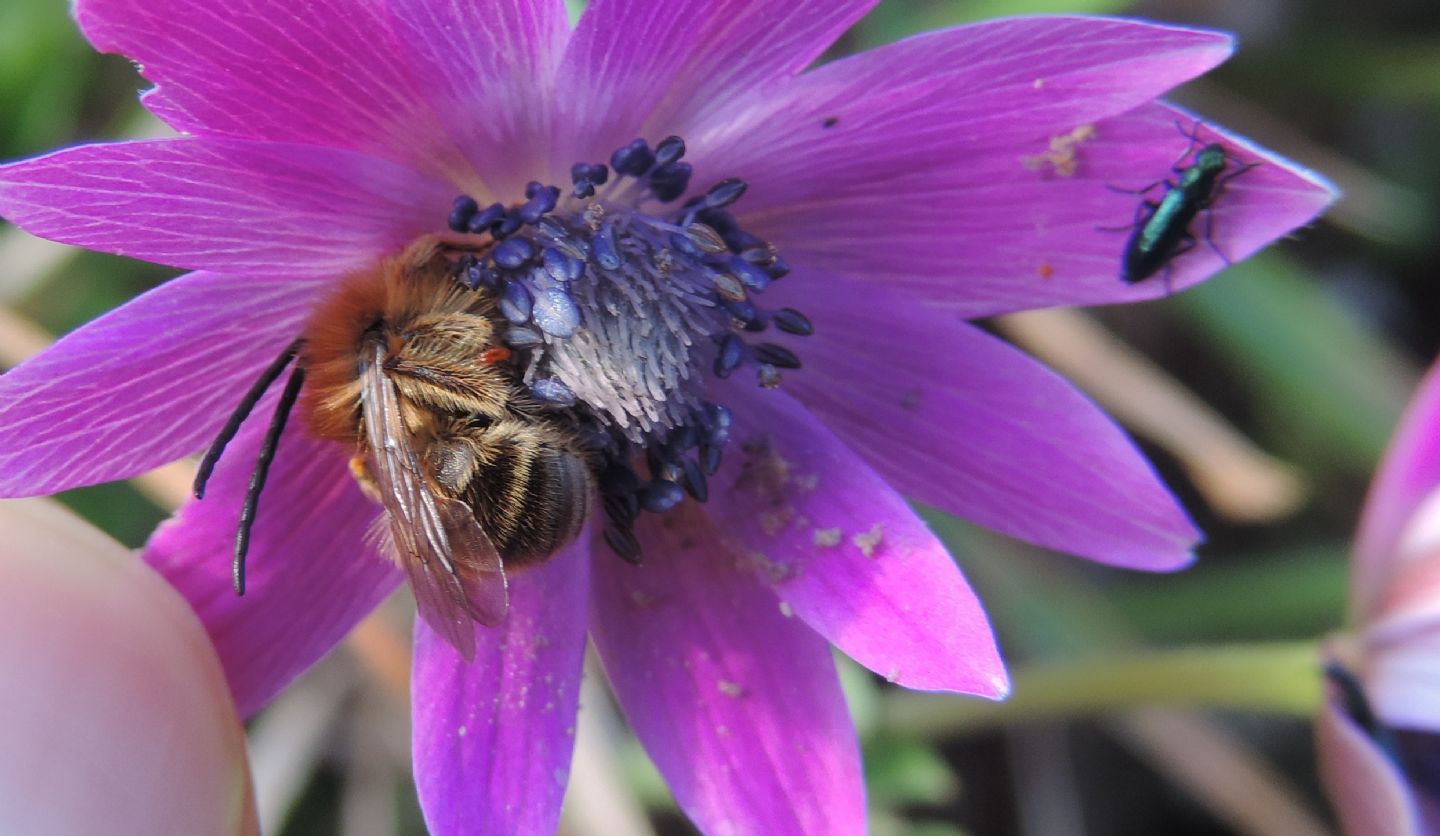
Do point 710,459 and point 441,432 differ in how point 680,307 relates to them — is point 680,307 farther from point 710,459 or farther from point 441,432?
point 441,432

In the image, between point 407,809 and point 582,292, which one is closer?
point 582,292

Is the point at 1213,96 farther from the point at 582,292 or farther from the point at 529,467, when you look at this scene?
the point at 529,467

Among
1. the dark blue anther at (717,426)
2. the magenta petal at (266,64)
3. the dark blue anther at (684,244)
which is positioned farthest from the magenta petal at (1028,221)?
the magenta petal at (266,64)

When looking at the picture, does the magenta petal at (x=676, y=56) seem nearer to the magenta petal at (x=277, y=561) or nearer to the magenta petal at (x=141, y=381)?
the magenta petal at (x=141, y=381)

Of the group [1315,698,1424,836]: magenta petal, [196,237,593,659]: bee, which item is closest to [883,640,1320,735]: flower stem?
[1315,698,1424,836]: magenta petal

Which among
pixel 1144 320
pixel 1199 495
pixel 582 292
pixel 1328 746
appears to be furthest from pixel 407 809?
pixel 1144 320
